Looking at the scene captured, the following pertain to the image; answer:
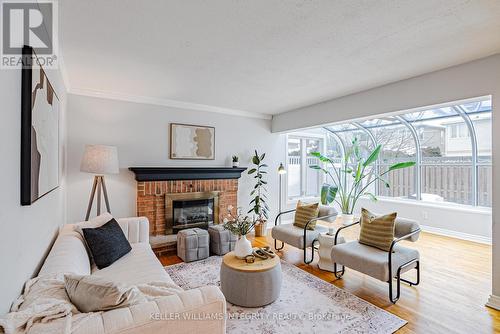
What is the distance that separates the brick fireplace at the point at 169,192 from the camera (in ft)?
13.3

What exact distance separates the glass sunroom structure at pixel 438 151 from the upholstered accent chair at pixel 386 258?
93.8 inches

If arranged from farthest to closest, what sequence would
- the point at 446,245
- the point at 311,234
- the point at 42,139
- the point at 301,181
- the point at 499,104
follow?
the point at 301,181 < the point at 446,245 < the point at 311,234 < the point at 499,104 < the point at 42,139

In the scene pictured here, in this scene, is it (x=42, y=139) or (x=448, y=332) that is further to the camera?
(x=448, y=332)

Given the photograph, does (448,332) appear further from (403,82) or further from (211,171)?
(211,171)

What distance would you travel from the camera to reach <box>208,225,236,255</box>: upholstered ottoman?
12.7ft

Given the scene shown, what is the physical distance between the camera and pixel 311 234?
3.60 meters

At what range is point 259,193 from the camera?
5.52 metres

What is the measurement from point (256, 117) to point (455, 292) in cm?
423

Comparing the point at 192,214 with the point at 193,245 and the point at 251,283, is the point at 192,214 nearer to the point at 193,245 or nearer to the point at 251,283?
the point at 193,245

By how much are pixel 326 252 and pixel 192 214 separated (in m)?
2.39

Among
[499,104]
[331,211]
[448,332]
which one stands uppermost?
[499,104]

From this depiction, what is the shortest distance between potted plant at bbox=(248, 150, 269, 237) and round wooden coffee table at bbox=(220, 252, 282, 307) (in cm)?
247

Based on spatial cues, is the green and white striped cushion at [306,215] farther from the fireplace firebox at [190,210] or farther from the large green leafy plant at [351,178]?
the fireplace firebox at [190,210]

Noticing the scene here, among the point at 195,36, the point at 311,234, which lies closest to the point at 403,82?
the point at 311,234
